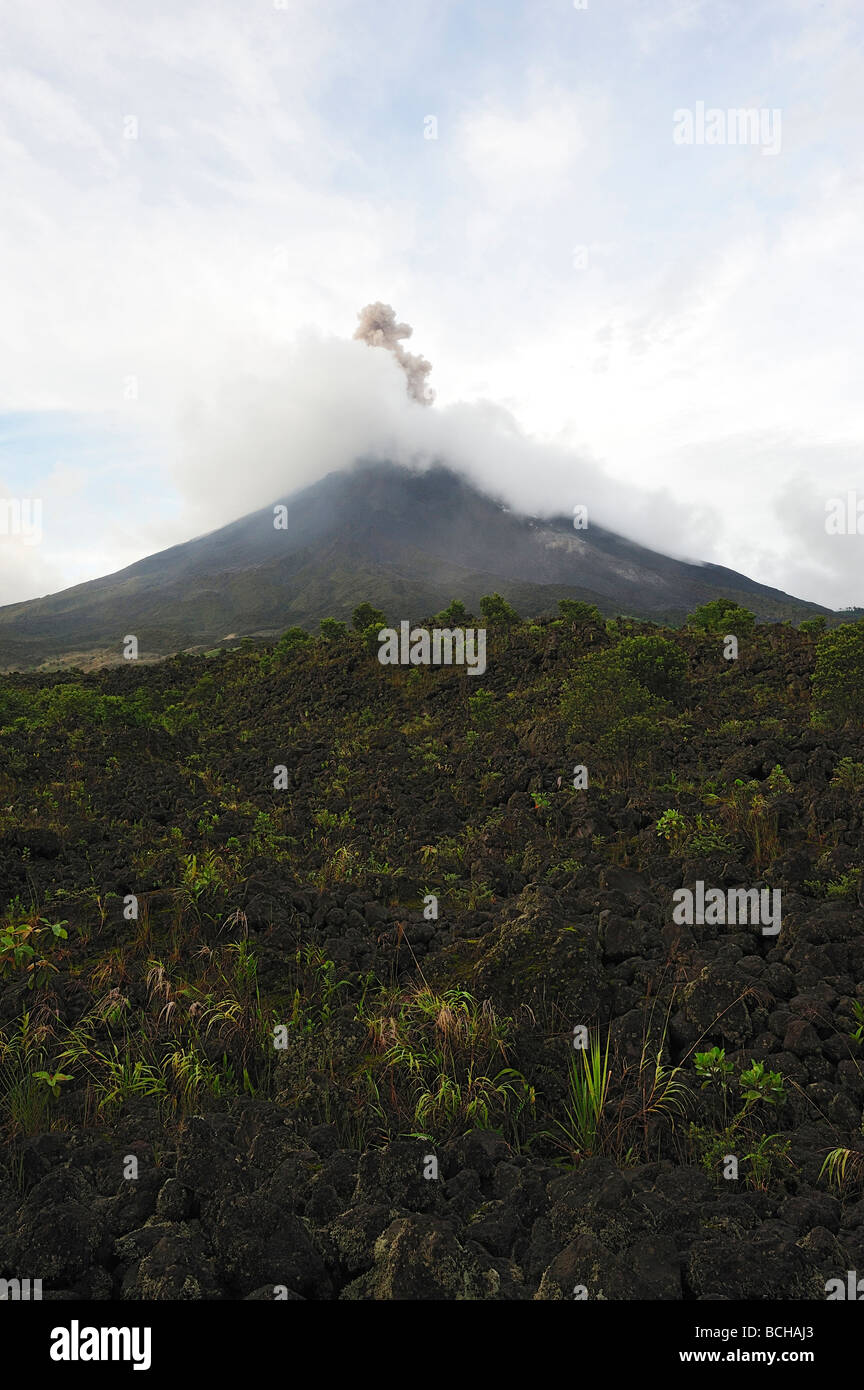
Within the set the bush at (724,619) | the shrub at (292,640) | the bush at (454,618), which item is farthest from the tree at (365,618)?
the bush at (724,619)

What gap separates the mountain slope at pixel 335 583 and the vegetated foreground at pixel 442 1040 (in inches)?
2903

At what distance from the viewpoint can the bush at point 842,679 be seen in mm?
10930

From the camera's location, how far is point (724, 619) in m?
20.8

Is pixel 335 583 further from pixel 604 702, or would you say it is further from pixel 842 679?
pixel 842 679

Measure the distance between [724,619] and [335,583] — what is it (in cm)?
12272

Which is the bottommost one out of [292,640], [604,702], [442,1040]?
[442,1040]

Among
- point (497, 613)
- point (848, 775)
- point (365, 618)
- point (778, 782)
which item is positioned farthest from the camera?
point (365, 618)

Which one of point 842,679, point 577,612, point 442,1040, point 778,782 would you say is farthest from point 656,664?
point 442,1040

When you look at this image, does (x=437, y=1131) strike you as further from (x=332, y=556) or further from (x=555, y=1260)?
(x=332, y=556)

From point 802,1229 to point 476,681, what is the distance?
15506 millimetres

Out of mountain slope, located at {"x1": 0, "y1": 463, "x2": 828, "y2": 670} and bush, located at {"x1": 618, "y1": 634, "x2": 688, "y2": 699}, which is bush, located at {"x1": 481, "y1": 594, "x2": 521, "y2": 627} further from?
mountain slope, located at {"x1": 0, "y1": 463, "x2": 828, "y2": 670}

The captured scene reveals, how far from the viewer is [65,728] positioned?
46.4 ft

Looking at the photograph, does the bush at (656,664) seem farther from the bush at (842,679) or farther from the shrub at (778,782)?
the shrub at (778,782)

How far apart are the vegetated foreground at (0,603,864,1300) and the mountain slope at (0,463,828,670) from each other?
7375 centimetres
